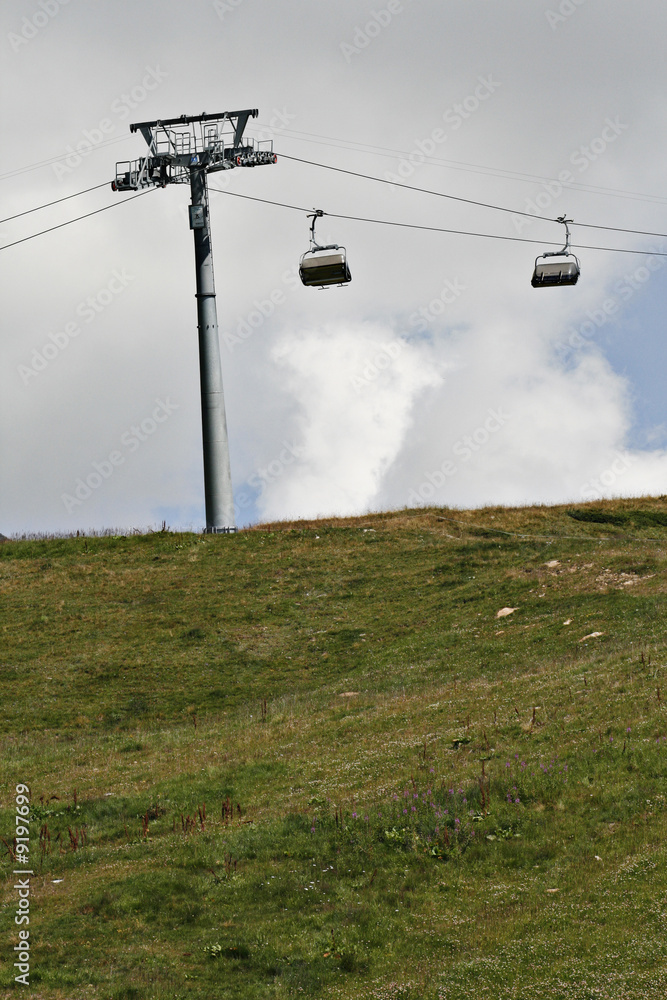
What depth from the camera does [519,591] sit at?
37.5 metres

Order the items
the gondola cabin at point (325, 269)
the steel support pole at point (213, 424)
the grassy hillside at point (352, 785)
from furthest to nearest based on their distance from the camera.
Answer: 1. the steel support pole at point (213, 424)
2. the gondola cabin at point (325, 269)
3. the grassy hillside at point (352, 785)

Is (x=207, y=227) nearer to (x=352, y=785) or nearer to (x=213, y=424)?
(x=213, y=424)

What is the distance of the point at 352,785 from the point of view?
1925 centimetres

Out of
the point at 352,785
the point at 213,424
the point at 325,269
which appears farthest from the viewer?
the point at 213,424

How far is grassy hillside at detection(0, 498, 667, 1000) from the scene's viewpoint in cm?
1291

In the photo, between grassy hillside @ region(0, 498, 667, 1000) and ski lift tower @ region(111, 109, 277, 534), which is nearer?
grassy hillside @ region(0, 498, 667, 1000)

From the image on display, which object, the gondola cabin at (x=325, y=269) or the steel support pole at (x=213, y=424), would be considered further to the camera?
the steel support pole at (x=213, y=424)

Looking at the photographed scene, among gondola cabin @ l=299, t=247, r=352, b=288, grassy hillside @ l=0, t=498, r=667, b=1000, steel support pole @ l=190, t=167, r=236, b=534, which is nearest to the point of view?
grassy hillside @ l=0, t=498, r=667, b=1000

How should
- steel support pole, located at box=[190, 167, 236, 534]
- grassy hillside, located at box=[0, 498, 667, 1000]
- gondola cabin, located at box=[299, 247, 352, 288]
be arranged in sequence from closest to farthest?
grassy hillside, located at box=[0, 498, 667, 1000] < gondola cabin, located at box=[299, 247, 352, 288] < steel support pole, located at box=[190, 167, 236, 534]

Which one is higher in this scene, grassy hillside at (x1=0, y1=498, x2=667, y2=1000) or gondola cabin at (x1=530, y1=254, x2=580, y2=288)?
gondola cabin at (x1=530, y1=254, x2=580, y2=288)

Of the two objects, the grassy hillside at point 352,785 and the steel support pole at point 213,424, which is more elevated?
the steel support pole at point 213,424

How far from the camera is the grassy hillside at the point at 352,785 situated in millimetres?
12914

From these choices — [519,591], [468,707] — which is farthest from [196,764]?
[519,591]

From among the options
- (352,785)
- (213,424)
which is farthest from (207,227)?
(352,785)
